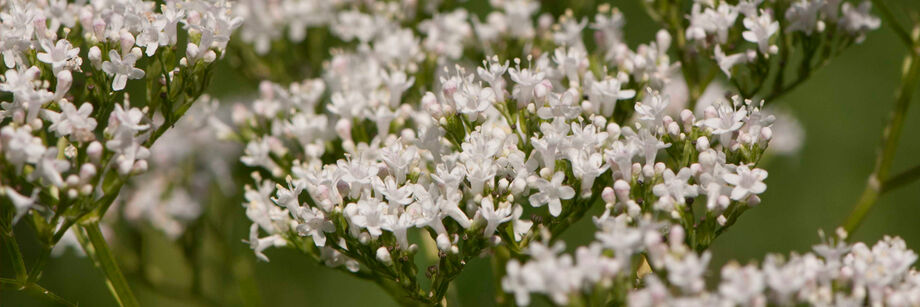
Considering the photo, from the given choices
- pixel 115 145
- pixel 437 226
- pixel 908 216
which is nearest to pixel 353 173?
pixel 437 226

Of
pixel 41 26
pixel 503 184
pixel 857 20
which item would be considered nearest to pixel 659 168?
pixel 503 184

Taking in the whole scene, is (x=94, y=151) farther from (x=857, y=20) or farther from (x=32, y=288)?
(x=857, y=20)

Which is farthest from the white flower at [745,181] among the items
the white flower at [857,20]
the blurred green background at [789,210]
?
the blurred green background at [789,210]

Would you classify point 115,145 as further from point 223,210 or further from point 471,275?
point 223,210

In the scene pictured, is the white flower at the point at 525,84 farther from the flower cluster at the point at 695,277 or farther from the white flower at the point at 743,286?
the white flower at the point at 743,286

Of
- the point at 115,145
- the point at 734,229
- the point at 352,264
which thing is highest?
the point at 115,145
